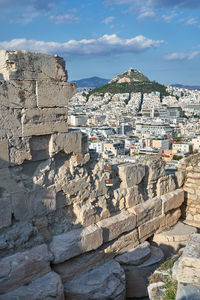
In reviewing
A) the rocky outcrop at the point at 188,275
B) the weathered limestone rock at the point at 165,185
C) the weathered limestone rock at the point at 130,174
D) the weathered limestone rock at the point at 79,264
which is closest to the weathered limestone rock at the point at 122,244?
the weathered limestone rock at the point at 79,264

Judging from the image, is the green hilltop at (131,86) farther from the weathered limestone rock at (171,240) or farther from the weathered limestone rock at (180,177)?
the weathered limestone rock at (171,240)

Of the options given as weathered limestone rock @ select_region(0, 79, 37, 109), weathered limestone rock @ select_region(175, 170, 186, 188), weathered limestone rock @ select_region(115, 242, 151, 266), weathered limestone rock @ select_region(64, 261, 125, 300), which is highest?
weathered limestone rock @ select_region(0, 79, 37, 109)

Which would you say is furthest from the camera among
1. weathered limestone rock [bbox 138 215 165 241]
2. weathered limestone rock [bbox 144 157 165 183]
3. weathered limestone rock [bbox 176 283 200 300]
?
weathered limestone rock [bbox 144 157 165 183]

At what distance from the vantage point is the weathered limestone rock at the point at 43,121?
11.7 ft

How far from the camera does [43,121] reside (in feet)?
12.2

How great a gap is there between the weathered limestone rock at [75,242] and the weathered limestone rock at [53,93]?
1.67 m

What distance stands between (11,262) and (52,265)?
0.60m

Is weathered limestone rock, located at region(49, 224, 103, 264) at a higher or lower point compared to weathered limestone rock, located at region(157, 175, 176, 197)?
lower

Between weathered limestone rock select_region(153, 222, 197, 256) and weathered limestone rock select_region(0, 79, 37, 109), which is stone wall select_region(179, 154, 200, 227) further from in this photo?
weathered limestone rock select_region(0, 79, 37, 109)

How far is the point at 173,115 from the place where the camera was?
12612 cm

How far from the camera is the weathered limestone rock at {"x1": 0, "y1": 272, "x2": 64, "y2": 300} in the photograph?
318 centimetres

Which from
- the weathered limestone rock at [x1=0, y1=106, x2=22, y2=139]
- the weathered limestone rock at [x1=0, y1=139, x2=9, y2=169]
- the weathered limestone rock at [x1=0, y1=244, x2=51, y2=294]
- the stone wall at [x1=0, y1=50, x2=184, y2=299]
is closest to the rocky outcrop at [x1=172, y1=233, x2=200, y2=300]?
the stone wall at [x1=0, y1=50, x2=184, y2=299]

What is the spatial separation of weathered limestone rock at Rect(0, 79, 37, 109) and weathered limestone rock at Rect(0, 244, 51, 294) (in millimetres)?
1691

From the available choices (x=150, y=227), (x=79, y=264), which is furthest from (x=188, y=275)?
(x=150, y=227)
